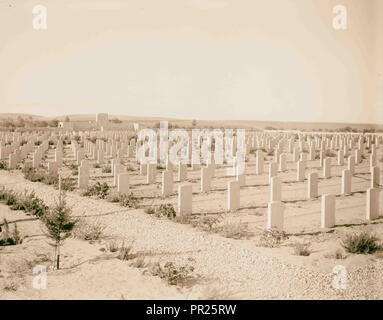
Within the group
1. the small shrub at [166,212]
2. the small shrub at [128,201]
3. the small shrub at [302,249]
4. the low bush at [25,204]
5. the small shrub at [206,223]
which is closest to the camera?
the small shrub at [302,249]

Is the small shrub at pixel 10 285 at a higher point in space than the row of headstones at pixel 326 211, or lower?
lower

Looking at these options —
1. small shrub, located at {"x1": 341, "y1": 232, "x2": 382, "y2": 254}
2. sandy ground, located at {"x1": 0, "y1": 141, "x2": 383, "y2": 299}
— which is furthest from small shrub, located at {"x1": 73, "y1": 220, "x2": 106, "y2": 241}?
small shrub, located at {"x1": 341, "y1": 232, "x2": 382, "y2": 254}

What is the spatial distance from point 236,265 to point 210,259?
47 cm

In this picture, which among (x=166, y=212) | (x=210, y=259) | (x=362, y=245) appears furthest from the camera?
(x=166, y=212)

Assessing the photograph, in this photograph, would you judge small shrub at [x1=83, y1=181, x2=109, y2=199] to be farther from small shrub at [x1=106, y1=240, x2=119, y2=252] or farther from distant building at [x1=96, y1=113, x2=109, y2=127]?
distant building at [x1=96, y1=113, x2=109, y2=127]

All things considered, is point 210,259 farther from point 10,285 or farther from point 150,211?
point 150,211

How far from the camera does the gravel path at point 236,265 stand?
507 centimetres

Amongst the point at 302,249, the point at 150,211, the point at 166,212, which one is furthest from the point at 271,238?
the point at 150,211

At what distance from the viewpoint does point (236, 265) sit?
5.96 metres

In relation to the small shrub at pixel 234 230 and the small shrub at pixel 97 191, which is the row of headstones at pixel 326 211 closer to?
the small shrub at pixel 234 230

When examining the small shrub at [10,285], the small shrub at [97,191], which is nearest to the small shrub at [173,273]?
the small shrub at [10,285]

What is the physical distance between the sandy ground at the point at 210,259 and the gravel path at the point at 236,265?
13 mm
